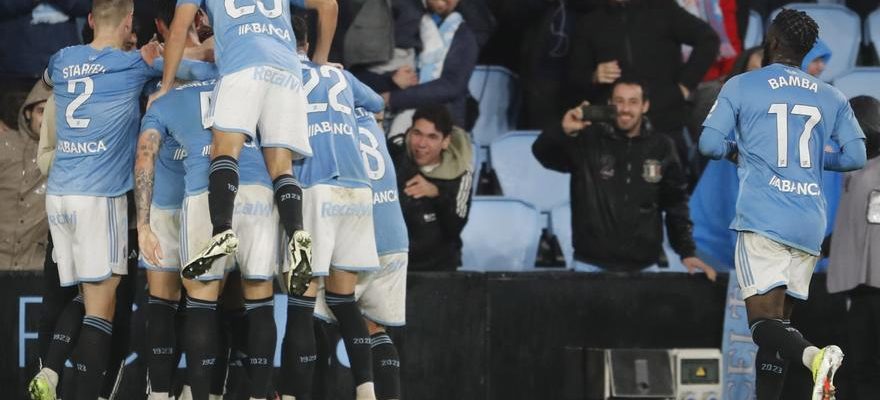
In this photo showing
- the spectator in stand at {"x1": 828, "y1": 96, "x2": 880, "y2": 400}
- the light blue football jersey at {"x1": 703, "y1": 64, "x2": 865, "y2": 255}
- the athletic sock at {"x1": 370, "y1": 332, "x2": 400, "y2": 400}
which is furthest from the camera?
the spectator in stand at {"x1": 828, "y1": 96, "x2": 880, "y2": 400}

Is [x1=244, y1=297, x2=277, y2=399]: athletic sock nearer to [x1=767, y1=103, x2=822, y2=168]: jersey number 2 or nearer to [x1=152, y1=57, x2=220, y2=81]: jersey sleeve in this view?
[x1=152, y1=57, x2=220, y2=81]: jersey sleeve

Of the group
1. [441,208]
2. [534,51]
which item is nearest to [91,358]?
[441,208]

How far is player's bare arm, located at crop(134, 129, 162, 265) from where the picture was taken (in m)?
7.67

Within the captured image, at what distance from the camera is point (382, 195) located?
845cm

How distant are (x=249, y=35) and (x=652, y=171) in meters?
3.20

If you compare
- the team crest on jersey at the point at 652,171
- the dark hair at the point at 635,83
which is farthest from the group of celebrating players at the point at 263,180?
the dark hair at the point at 635,83

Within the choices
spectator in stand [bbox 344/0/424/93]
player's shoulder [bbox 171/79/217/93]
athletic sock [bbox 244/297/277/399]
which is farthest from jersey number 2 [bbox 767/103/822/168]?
spectator in stand [bbox 344/0/424/93]

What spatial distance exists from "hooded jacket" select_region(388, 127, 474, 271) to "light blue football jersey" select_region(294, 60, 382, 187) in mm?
1488

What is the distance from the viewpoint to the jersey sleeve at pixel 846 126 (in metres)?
7.95

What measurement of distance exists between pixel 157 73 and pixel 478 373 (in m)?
2.77

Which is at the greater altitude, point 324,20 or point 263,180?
point 324,20

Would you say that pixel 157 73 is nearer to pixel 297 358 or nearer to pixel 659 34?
pixel 297 358

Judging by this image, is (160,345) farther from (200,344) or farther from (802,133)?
(802,133)

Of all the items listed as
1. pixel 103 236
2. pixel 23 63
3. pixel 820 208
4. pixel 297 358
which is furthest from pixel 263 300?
pixel 23 63
